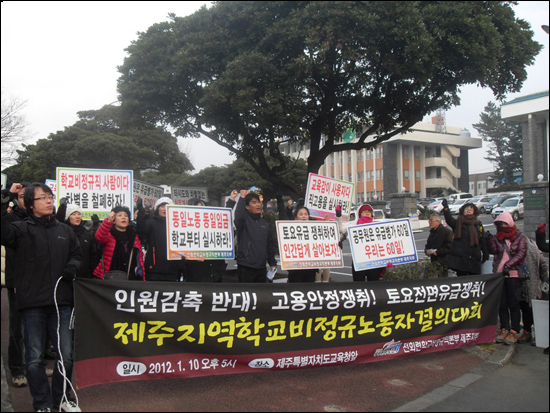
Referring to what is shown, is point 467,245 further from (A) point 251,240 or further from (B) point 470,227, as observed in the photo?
(A) point 251,240

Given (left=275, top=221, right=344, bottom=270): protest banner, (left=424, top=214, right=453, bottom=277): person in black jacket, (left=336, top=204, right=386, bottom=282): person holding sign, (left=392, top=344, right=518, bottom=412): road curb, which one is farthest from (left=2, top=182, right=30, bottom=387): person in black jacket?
(left=424, top=214, right=453, bottom=277): person in black jacket

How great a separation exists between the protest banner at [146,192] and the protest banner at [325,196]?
3379 millimetres

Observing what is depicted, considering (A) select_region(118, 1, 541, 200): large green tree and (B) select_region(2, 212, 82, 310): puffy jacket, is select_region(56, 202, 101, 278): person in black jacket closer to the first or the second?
(B) select_region(2, 212, 82, 310): puffy jacket

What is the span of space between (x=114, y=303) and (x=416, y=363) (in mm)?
3449

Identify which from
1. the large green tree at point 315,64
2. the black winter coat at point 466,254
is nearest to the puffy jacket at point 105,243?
the black winter coat at point 466,254

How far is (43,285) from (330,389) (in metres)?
2.76

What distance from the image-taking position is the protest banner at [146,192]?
9695 millimetres

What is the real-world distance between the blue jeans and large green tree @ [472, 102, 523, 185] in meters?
63.2

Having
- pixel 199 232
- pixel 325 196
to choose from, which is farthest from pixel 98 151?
pixel 199 232

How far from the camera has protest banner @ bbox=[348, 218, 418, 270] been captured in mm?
6781

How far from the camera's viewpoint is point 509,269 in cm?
661

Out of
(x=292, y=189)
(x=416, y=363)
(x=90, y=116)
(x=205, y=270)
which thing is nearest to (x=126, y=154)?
(x=90, y=116)

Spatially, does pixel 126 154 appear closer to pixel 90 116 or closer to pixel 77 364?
pixel 90 116

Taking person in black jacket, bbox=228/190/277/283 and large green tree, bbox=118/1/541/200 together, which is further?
large green tree, bbox=118/1/541/200
